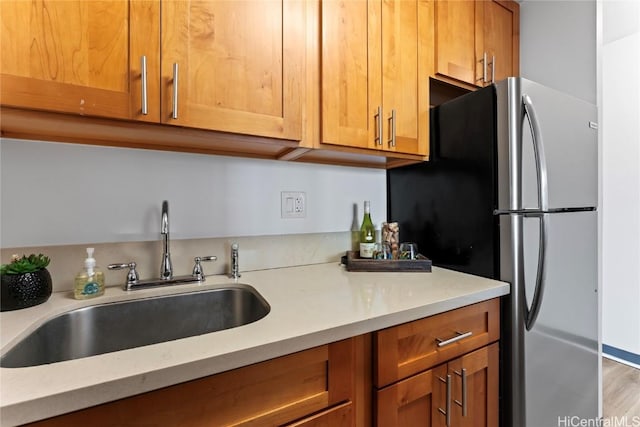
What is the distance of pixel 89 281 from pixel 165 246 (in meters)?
0.23

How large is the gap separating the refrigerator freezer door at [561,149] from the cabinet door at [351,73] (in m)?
0.54

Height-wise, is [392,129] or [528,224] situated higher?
[392,129]

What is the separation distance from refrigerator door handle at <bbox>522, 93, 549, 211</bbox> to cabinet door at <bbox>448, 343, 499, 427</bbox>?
0.56 m

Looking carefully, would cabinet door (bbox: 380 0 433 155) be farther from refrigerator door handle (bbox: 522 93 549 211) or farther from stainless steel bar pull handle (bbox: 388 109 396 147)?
refrigerator door handle (bbox: 522 93 549 211)

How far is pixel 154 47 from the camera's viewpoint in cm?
77

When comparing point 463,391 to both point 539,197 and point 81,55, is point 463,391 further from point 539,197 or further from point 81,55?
point 81,55

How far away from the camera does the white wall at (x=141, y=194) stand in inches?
35.2

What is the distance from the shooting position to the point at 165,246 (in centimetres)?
102

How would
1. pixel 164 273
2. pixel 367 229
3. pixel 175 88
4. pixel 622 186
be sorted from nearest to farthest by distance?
pixel 175 88
pixel 164 273
pixel 367 229
pixel 622 186

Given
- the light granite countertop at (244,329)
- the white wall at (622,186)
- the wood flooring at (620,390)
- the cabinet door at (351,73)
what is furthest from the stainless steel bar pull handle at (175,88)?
the white wall at (622,186)

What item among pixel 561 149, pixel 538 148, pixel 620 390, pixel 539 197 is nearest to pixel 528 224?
pixel 539 197

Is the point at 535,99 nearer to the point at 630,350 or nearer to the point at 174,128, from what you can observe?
the point at 174,128

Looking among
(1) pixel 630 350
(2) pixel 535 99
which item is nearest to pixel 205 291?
(2) pixel 535 99

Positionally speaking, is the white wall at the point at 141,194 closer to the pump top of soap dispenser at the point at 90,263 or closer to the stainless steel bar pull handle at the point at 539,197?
the pump top of soap dispenser at the point at 90,263
